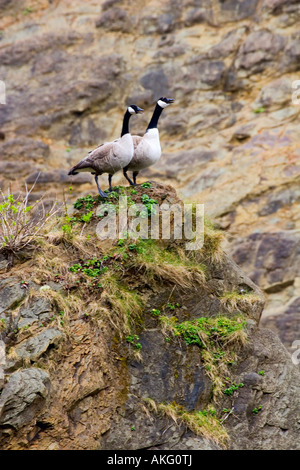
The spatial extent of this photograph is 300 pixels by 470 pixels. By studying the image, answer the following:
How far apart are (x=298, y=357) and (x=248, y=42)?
28.6 ft

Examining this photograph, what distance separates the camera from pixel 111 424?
6434 millimetres

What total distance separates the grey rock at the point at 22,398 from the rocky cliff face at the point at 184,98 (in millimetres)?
8143

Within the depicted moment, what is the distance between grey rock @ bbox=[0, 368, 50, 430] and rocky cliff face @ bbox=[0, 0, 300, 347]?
26.7ft

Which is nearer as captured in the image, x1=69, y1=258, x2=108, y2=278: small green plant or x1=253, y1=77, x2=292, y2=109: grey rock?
x1=69, y1=258, x2=108, y2=278: small green plant

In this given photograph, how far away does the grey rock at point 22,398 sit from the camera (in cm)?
600

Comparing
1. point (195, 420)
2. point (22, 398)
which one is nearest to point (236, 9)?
point (195, 420)

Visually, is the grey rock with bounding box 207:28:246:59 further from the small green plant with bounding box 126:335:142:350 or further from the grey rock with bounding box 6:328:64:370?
the grey rock with bounding box 6:328:64:370

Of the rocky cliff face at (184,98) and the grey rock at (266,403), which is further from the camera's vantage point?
the rocky cliff face at (184,98)

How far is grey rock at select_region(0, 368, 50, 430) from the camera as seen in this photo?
6000 millimetres

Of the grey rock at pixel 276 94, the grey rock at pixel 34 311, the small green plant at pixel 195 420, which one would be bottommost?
the small green plant at pixel 195 420

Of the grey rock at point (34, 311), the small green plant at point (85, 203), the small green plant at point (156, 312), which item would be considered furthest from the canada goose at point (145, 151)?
the grey rock at point (34, 311)

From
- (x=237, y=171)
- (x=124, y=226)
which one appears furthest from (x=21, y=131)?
(x=124, y=226)

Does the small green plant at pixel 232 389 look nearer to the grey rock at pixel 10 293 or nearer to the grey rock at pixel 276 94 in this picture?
the grey rock at pixel 10 293

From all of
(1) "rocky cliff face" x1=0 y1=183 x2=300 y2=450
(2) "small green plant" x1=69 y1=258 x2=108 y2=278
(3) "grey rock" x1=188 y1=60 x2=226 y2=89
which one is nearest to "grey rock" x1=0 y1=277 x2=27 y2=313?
(1) "rocky cliff face" x1=0 y1=183 x2=300 y2=450
